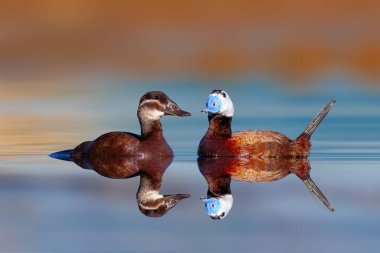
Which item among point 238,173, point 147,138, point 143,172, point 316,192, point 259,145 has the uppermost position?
point 147,138

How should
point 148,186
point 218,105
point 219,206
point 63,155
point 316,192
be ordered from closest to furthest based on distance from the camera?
point 219,206
point 316,192
point 148,186
point 218,105
point 63,155

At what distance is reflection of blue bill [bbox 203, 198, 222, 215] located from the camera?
45.6 feet

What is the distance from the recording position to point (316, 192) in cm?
1539

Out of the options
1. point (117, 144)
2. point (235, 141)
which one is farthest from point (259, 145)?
point (117, 144)

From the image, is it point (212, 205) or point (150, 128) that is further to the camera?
point (150, 128)

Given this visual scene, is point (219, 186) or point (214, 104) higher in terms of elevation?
point (214, 104)

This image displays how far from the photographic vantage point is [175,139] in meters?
22.4

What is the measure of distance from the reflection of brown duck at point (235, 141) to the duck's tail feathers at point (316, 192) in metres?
2.72

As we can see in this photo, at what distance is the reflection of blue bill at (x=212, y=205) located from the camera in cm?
1391

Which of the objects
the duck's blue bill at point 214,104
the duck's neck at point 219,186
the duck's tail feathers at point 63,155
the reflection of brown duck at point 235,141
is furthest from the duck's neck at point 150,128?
the duck's neck at point 219,186

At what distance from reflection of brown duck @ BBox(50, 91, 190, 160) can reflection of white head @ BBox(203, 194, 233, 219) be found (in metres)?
4.52

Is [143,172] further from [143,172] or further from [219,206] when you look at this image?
[219,206]

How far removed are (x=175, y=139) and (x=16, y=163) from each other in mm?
3831

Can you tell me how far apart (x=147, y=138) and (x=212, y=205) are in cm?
539
